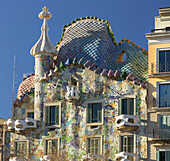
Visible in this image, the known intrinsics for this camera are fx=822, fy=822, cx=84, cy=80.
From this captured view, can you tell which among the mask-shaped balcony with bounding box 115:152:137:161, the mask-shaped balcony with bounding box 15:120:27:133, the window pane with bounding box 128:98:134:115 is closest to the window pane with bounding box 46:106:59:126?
the mask-shaped balcony with bounding box 15:120:27:133

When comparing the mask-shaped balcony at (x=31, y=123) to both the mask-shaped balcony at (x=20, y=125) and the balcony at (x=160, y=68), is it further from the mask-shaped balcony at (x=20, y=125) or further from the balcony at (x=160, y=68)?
the balcony at (x=160, y=68)

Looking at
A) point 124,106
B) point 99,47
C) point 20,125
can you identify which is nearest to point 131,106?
point 124,106

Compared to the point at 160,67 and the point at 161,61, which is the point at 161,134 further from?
the point at 161,61

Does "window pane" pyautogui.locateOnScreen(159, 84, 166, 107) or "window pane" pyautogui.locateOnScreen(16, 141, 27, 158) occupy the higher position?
"window pane" pyautogui.locateOnScreen(159, 84, 166, 107)

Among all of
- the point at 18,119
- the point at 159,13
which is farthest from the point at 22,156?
the point at 159,13

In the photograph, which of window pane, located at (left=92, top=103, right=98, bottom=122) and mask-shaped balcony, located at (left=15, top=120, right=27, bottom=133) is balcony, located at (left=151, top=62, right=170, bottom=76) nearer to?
window pane, located at (left=92, top=103, right=98, bottom=122)

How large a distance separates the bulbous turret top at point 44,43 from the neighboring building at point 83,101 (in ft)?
0.17

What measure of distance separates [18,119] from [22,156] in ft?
8.09

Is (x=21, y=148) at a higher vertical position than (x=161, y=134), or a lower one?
lower

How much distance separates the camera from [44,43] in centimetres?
5431

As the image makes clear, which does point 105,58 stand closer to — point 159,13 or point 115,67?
point 115,67

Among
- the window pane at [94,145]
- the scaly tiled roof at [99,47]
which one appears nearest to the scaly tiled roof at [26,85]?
the scaly tiled roof at [99,47]

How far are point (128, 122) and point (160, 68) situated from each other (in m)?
4.01

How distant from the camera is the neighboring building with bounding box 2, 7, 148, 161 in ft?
168
